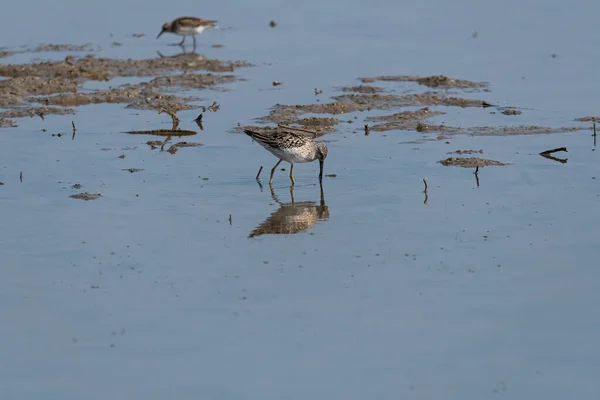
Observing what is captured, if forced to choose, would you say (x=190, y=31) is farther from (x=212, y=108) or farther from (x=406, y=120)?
(x=406, y=120)

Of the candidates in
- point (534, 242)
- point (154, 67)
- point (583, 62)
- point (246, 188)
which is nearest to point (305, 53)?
point (154, 67)

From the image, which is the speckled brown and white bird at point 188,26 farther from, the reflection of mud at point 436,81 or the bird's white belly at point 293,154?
the bird's white belly at point 293,154

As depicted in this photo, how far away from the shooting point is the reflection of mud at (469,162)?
16.4 m

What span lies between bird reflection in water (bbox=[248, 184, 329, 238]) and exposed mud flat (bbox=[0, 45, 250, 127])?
6.45 metres

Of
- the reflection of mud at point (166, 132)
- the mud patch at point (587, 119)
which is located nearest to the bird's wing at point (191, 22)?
the reflection of mud at point (166, 132)

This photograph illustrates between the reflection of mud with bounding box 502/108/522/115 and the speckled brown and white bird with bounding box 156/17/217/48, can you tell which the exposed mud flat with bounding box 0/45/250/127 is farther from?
the reflection of mud with bounding box 502/108/522/115

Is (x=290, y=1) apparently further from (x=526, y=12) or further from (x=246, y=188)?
(x=246, y=188)

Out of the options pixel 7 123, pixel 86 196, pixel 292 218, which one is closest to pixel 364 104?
pixel 7 123

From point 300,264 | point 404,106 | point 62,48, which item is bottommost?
point 300,264

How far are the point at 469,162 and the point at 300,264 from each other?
518 centimetres

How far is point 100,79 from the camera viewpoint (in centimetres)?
2342

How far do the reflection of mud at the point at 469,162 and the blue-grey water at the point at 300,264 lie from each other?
0.24 metres

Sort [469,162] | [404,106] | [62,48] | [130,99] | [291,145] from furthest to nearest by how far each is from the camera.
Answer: [62,48] < [130,99] < [404,106] < [469,162] < [291,145]

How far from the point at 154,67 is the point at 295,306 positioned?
14.9m
